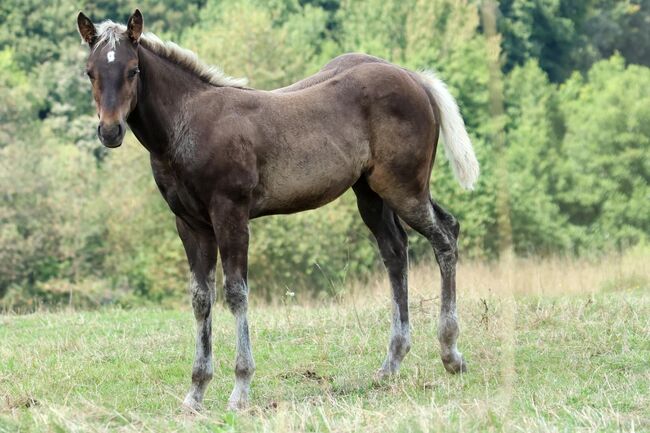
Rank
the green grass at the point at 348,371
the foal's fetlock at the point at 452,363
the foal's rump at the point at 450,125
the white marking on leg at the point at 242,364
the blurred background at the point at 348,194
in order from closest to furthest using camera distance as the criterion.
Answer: the green grass at the point at 348,371 → the white marking on leg at the point at 242,364 → the foal's fetlock at the point at 452,363 → the foal's rump at the point at 450,125 → the blurred background at the point at 348,194

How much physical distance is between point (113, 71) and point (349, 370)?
9.94 ft

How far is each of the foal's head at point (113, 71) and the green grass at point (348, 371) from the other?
1.75m

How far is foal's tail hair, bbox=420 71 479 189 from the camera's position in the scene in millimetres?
8938

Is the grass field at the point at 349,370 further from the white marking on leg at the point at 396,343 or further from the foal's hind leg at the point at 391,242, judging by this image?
the foal's hind leg at the point at 391,242

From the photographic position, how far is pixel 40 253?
39438 millimetres

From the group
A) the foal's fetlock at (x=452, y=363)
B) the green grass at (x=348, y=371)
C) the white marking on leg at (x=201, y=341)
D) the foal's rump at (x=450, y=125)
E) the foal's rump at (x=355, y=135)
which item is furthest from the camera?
the foal's rump at (x=450, y=125)

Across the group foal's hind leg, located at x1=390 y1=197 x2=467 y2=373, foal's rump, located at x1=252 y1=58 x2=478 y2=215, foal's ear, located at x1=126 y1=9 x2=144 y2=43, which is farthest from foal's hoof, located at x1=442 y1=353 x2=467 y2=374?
foal's ear, located at x1=126 y1=9 x2=144 y2=43

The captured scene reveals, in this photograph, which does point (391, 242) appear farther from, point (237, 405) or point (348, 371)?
point (237, 405)

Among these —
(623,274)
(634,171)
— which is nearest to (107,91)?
(623,274)

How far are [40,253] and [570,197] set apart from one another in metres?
22.8

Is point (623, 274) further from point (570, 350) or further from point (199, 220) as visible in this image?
point (199, 220)

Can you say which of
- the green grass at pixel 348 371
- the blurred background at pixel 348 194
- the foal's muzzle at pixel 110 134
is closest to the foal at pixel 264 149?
the foal's muzzle at pixel 110 134

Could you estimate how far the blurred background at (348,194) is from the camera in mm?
37812

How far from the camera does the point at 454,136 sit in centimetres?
897
